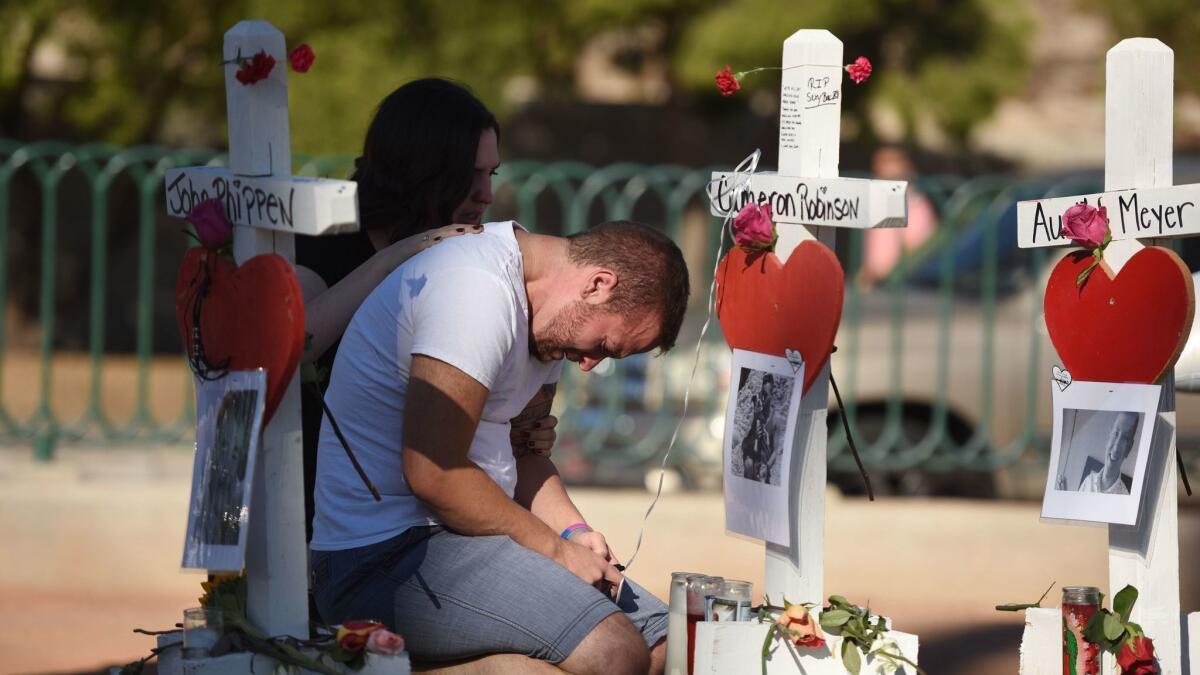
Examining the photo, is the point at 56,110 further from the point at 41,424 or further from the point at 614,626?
the point at 614,626

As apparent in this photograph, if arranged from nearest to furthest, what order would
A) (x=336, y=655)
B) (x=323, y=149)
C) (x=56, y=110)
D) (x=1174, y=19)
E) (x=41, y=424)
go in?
1. (x=336, y=655)
2. (x=41, y=424)
3. (x=323, y=149)
4. (x=56, y=110)
5. (x=1174, y=19)

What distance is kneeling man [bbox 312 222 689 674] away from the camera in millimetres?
2305

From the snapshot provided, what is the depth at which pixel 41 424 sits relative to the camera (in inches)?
215

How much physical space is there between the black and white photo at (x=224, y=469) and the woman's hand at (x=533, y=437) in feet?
2.49

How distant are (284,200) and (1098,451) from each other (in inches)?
52.1

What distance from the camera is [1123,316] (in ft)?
7.73

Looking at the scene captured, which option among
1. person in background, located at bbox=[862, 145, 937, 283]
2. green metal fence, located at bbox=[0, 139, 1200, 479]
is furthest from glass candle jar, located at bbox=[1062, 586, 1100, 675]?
person in background, located at bbox=[862, 145, 937, 283]

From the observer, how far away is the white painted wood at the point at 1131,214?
2.31m

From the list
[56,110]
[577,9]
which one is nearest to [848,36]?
[577,9]

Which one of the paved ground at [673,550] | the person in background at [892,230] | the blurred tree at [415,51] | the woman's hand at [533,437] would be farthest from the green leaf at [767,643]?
the blurred tree at [415,51]

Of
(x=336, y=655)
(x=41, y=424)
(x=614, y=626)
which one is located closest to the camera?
(x=336, y=655)

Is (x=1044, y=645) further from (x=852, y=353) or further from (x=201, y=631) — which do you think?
(x=852, y=353)

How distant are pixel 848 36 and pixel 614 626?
964 cm

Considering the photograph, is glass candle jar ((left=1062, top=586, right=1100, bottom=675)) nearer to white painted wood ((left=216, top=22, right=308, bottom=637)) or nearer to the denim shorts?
the denim shorts
